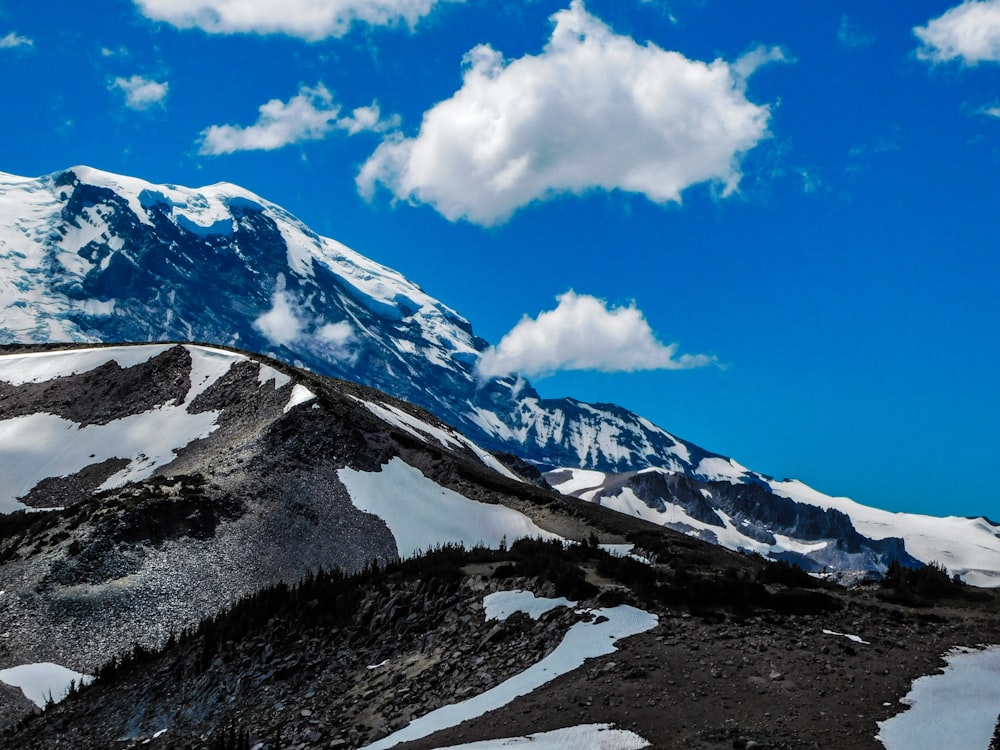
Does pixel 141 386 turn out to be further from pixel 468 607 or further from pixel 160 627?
pixel 468 607

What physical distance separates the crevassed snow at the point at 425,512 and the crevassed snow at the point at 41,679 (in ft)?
87.6

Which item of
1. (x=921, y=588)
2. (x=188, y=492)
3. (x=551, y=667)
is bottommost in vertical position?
(x=551, y=667)

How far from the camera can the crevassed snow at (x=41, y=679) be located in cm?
3750

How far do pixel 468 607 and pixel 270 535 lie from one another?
36.5 meters

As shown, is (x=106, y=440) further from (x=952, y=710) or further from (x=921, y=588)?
(x=952, y=710)

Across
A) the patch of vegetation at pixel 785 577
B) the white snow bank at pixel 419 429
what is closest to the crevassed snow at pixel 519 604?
the patch of vegetation at pixel 785 577

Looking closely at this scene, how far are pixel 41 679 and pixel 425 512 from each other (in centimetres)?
3426

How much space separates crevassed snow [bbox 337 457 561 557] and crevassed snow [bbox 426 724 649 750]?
47.2 metres

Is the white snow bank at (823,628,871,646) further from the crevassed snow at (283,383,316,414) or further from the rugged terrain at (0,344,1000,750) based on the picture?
the crevassed snow at (283,383,316,414)

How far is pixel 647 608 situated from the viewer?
2405 cm

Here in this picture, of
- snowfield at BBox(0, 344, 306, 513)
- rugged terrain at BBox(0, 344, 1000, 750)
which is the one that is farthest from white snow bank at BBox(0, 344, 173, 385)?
rugged terrain at BBox(0, 344, 1000, 750)

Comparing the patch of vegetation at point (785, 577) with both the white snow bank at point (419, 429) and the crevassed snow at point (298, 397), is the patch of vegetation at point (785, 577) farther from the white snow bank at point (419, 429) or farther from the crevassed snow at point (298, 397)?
the white snow bank at point (419, 429)

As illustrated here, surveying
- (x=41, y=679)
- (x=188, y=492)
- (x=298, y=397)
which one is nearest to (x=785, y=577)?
(x=41, y=679)

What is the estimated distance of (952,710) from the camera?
17500 millimetres
